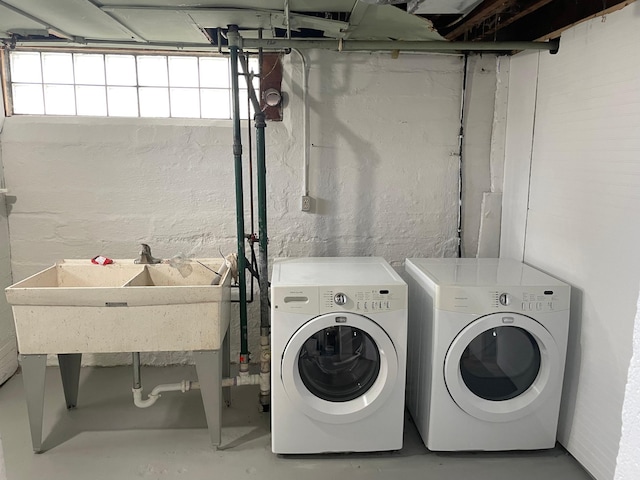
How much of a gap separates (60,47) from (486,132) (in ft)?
8.79

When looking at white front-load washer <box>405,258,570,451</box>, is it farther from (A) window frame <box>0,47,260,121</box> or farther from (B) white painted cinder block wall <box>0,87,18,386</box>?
(B) white painted cinder block wall <box>0,87,18,386</box>

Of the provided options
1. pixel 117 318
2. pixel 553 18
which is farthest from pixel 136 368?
pixel 553 18

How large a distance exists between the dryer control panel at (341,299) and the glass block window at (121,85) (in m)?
1.47

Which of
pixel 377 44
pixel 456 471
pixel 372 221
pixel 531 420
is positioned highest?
pixel 377 44

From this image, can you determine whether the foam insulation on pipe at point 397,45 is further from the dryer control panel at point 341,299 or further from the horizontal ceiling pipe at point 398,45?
the dryer control panel at point 341,299

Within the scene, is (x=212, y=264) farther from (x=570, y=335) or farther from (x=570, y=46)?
(x=570, y=46)

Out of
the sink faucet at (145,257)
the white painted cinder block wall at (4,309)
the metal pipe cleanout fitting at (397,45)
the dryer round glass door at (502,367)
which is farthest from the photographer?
the white painted cinder block wall at (4,309)

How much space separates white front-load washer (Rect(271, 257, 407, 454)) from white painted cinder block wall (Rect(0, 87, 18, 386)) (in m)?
1.82

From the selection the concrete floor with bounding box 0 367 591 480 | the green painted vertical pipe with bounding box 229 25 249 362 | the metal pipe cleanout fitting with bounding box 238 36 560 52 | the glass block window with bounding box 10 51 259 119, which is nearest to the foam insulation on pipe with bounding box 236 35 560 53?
the metal pipe cleanout fitting with bounding box 238 36 560 52

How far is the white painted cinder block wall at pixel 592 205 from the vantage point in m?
1.89

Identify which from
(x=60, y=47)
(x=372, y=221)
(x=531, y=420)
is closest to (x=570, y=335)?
(x=531, y=420)

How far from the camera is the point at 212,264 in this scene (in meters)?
2.62

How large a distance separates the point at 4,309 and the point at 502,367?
113 inches

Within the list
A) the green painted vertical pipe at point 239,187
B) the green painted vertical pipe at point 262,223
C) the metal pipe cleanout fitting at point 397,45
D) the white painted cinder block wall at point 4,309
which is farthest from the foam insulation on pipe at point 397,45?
the white painted cinder block wall at point 4,309
